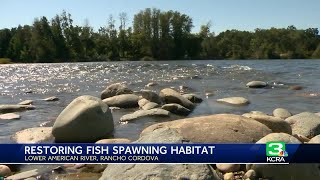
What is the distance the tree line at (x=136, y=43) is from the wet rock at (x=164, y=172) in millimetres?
74775

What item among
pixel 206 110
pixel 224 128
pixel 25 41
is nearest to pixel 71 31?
pixel 25 41

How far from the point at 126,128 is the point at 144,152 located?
522 cm

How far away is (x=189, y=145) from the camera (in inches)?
187

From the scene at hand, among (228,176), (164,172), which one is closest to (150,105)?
(228,176)

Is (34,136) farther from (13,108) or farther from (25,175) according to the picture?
(13,108)

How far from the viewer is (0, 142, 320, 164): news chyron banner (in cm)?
468

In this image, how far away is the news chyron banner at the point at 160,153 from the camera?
15.3 feet

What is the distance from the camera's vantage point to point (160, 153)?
4723 millimetres

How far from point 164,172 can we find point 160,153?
Result: 0.27 m

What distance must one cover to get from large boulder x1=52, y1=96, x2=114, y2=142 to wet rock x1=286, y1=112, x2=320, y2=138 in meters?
4.29

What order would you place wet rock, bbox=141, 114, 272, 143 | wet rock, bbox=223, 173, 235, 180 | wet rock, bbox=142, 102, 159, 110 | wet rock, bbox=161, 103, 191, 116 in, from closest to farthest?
wet rock, bbox=223, 173, 235, 180
wet rock, bbox=141, 114, 272, 143
wet rock, bbox=161, 103, 191, 116
wet rock, bbox=142, 102, 159, 110

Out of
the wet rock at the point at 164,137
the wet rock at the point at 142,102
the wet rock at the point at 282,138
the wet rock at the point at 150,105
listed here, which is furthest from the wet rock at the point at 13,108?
the wet rock at the point at 282,138

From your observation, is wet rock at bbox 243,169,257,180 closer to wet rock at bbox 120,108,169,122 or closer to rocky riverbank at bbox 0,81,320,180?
rocky riverbank at bbox 0,81,320,180

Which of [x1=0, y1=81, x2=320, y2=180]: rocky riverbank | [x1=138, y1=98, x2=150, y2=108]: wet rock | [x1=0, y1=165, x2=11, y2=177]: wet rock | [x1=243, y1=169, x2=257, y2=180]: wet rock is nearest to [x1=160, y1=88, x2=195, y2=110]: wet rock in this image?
[x1=138, y1=98, x2=150, y2=108]: wet rock
